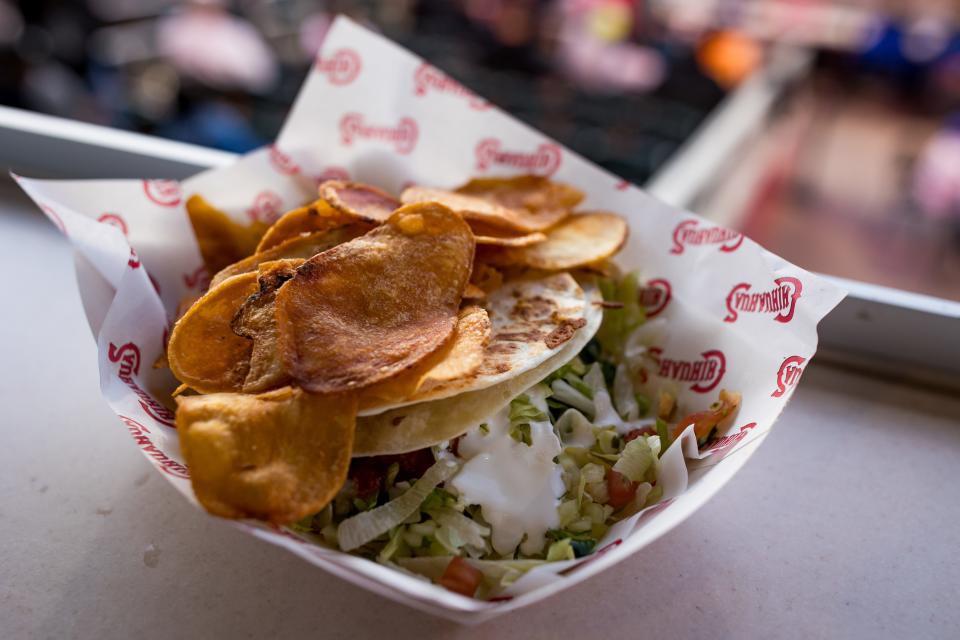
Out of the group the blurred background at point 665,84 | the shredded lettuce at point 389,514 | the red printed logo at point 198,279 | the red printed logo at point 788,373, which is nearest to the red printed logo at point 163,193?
the red printed logo at point 198,279

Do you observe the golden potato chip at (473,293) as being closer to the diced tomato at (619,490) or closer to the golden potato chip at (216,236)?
the diced tomato at (619,490)

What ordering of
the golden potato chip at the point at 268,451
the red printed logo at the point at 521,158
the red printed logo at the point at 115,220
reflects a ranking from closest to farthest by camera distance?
the golden potato chip at the point at 268,451, the red printed logo at the point at 115,220, the red printed logo at the point at 521,158

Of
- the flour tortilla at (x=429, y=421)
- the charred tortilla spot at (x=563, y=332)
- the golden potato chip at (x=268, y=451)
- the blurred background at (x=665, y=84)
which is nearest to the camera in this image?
the golden potato chip at (x=268, y=451)

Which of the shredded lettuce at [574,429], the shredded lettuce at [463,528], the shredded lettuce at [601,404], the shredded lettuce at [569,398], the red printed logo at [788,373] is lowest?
the shredded lettuce at [463,528]

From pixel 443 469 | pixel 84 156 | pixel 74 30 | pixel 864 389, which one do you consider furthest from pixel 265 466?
pixel 74 30

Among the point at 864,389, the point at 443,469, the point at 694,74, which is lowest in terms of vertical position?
the point at 443,469

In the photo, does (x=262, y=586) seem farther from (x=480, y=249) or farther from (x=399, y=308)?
(x=480, y=249)

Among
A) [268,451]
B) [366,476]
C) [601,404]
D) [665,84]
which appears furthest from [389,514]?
[665,84]

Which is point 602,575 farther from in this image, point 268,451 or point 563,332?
point 268,451
